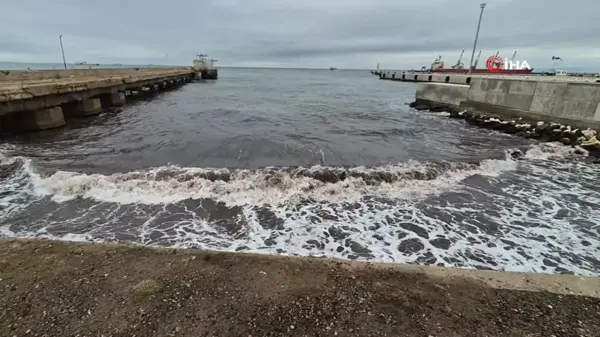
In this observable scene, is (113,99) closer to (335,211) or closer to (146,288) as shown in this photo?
(335,211)

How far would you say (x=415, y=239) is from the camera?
5.16 metres

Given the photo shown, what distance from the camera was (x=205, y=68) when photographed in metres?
69.6

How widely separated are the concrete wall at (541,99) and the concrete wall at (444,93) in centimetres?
140

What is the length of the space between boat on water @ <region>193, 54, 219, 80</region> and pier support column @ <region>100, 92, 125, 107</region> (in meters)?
46.8

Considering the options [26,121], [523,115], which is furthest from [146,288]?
[523,115]

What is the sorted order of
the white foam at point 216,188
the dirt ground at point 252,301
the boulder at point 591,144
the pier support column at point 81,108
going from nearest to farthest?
1. the dirt ground at point 252,301
2. the white foam at point 216,188
3. the boulder at point 591,144
4. the pier support column at point 81,108

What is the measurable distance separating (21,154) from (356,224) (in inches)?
433

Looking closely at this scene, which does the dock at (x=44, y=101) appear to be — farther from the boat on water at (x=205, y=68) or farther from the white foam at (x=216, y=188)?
the boat on water at (x=205, y=68)

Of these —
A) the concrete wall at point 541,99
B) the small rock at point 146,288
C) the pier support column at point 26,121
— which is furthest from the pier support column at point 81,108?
the concrete wall at point 541,99

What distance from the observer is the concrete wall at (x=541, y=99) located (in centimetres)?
1234

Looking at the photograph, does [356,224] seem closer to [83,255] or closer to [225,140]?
[83,255]

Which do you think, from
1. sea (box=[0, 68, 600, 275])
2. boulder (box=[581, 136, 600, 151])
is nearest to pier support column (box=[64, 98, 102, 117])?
sea (box=[0, 68, 600, 275])

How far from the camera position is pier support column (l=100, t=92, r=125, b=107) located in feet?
68.5

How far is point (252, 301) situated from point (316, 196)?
4.53 meters
